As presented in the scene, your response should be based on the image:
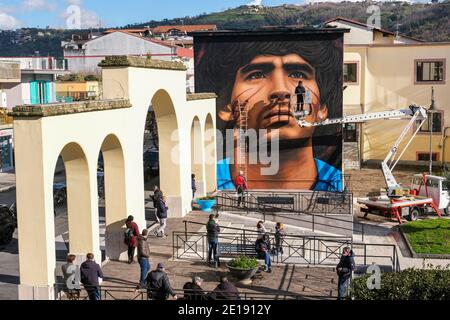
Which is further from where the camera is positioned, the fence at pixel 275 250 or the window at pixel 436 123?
the window at pixel 436 123

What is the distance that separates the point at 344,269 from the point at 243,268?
304cm

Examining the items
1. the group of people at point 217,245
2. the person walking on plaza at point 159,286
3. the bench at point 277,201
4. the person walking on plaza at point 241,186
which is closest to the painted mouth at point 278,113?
the person walking on plaza at point 241,186

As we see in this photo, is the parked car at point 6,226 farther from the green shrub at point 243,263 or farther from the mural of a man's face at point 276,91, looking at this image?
the mural of a man's face at point 276,91

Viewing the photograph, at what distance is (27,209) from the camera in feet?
51.7

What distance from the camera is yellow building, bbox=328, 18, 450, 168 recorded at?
42031 mm

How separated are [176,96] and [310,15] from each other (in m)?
126

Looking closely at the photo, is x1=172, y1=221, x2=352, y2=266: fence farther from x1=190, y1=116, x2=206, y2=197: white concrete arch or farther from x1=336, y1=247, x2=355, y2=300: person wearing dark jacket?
x1=190, y1=116, x2=206, y2=197: white concrete arch

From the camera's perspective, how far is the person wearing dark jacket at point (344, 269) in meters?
16.8

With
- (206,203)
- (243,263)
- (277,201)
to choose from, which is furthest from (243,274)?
(277,201)

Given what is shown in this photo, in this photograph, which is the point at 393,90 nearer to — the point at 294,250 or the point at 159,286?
the point at 294,250

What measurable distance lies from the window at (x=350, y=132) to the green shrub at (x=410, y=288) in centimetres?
3027

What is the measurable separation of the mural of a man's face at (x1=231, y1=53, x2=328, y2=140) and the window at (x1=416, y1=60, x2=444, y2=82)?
1203cm

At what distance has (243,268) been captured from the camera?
18438 mm
